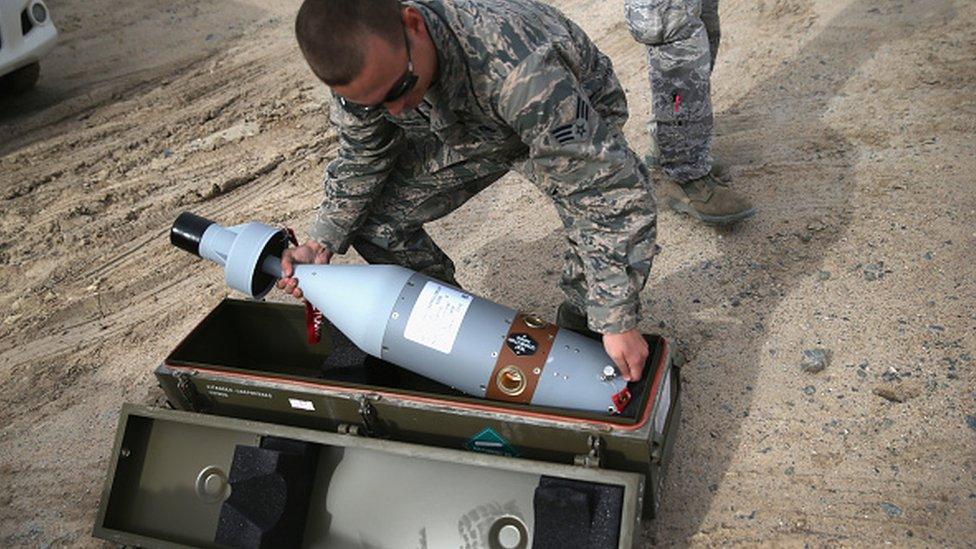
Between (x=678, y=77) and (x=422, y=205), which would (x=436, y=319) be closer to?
(x=422, y=205)

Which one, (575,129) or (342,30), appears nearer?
(342,30)

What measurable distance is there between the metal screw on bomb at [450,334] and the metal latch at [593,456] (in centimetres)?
13

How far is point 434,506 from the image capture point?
2506 millimetres

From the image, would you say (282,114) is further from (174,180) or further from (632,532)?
(632,532)

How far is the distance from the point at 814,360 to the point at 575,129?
1.40 meters

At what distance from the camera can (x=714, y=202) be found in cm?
371

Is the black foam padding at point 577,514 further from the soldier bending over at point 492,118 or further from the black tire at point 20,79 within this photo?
the black tire at point 20,79

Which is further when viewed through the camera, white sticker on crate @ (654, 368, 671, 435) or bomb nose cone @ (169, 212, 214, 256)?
bomb nose cone @ (169, 212, 214, 256)

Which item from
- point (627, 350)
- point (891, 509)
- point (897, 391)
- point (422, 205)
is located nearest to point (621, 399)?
point (627, 350)

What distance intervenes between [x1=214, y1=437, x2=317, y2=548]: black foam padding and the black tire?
4.33 meters

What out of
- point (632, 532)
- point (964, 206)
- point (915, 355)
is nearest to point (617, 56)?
point (964, 206)

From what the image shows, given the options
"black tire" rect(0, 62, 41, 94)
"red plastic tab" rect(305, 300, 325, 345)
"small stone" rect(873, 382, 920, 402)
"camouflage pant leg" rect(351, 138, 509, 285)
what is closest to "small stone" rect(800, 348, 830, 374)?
"small stone" rect(873, 382, 920, 402)

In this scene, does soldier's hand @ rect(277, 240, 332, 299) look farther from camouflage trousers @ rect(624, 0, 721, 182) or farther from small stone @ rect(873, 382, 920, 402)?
small stone @ rect(873, 382, 920, 402)

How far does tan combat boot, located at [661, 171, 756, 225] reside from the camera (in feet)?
12.1
